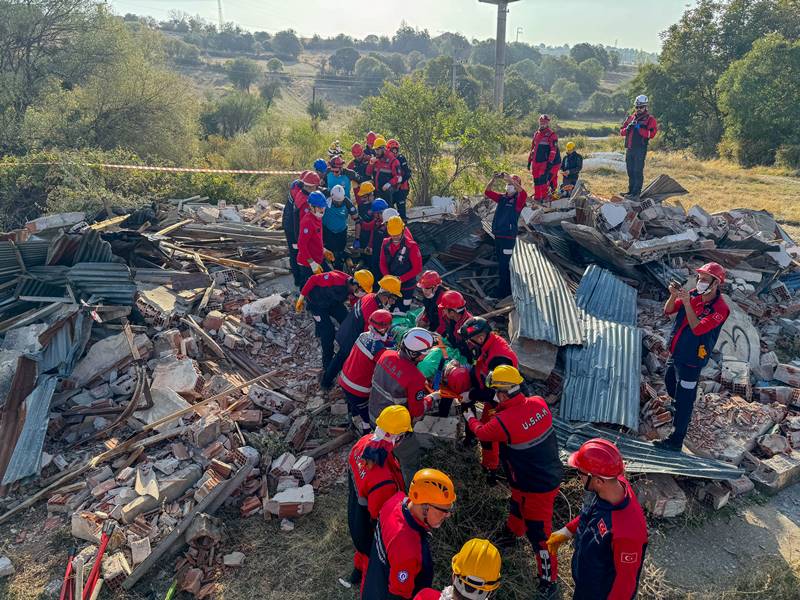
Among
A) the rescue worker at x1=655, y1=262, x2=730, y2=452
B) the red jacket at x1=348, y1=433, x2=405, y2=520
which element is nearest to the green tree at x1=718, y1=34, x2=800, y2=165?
the rescue worker at x1=655, y1=262, x2=730, y2=452

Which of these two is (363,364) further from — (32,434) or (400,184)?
(400,184)

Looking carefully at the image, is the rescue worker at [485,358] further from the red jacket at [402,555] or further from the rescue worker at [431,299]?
the red jacket at [402,555]

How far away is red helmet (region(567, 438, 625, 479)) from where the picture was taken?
3186 millimetres

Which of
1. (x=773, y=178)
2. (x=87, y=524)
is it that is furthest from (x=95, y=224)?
(x=773, y=178)

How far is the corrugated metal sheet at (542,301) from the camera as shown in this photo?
22.2ft

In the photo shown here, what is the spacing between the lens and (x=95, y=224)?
9133 mm

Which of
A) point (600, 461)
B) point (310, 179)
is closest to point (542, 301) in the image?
point (310, 179)

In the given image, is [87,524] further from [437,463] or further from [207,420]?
[437,463]

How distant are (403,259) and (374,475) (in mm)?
3849

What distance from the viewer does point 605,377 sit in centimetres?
645

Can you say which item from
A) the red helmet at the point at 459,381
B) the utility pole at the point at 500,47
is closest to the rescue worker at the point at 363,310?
the red helmet at the point at 459,381

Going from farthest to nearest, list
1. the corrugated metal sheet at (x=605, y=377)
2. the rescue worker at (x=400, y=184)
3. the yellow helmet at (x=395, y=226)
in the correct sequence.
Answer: the rescue worker at (x=400, y=184)
the yellow helmet at (x=395, y=226)
the corrugated metal sheet at (x=605, y=377)

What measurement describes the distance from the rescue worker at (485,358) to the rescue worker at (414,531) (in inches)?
74.5

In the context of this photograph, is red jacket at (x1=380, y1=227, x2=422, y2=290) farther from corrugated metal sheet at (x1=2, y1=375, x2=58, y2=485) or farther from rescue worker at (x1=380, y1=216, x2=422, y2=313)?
corrugated metal sheet at (x1=2, y1=375, x2=58, y2=485)
